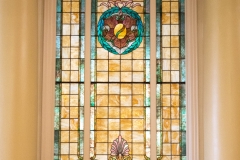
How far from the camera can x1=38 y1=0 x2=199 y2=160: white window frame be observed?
21.4ft

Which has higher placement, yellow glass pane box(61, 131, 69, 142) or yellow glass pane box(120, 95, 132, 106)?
yellow glass pane box(120, 95, 132, 106)

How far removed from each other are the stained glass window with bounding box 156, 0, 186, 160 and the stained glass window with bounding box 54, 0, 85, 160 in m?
1.08

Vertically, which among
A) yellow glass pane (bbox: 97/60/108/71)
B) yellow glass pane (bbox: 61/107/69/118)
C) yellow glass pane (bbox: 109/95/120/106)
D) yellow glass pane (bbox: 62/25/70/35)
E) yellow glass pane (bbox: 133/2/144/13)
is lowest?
yellow glass pane (bbox: 61/107/69/118)

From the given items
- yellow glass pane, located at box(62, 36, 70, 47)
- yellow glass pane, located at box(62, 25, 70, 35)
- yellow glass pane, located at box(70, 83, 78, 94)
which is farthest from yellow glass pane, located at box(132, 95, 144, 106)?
yellow glass pane, located at box(62, 25, 70, 35)

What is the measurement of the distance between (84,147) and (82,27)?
167 cm

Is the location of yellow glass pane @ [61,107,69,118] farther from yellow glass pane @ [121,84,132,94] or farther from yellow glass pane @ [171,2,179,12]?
yellow glass pane @ [171,2,179,12]
